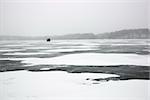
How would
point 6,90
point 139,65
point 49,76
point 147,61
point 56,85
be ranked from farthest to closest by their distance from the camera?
point 147,61 → point 139,65 → point 49,76 → point 56,85 → point 6,90

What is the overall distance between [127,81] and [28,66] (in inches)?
75.8

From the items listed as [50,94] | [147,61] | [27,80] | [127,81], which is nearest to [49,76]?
[27,80]

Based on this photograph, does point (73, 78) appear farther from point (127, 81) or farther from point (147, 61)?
point (147, 61)

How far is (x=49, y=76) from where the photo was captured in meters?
3.11

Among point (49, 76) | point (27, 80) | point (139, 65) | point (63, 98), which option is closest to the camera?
point (63, 98)

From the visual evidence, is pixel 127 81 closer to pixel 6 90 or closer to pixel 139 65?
pixel 139 65

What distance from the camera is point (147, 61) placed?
4.18m

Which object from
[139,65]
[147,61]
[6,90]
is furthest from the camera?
[147,61]

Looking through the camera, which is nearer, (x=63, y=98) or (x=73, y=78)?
(x=63, y=98)

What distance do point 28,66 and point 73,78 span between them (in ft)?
4.07

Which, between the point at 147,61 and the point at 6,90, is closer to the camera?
the point at 6,90

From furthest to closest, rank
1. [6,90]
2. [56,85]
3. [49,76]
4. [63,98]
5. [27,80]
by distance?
[49,76]
[27,80]
[56,85]
[6,90]
[63,98]

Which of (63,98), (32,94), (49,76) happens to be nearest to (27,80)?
(49,76)

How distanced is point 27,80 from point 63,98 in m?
0.84
